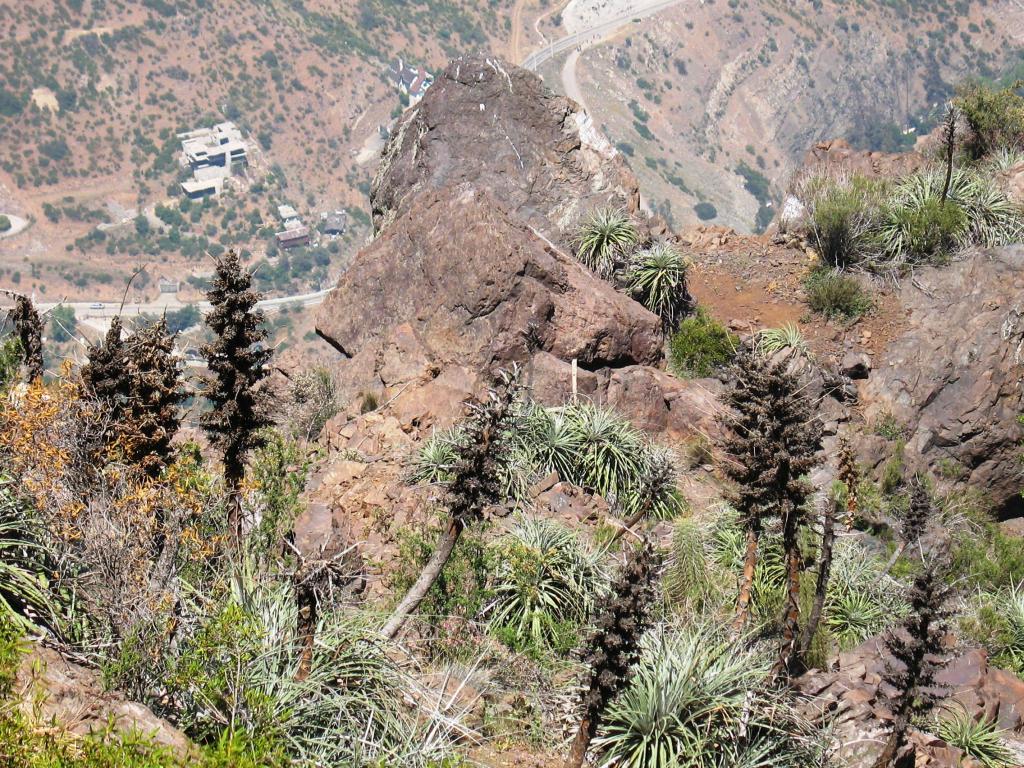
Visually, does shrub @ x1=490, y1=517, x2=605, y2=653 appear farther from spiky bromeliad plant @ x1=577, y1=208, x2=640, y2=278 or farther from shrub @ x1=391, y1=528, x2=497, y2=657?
spiky bromeliad plant @ x1=577, y1=208, x2=640, y2=278

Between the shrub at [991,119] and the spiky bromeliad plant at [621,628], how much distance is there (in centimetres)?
1925

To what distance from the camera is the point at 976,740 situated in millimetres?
11039

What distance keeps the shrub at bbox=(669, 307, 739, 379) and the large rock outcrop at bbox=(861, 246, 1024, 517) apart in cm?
256

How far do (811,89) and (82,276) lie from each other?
4095 inches

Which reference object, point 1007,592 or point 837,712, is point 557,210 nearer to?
point 1007,592

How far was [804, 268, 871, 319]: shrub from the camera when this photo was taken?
20188 millimetres

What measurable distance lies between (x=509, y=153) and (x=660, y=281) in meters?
4.14

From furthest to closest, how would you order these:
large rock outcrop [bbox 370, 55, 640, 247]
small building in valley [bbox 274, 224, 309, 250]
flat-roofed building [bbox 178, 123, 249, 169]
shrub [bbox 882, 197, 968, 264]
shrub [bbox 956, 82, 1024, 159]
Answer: flat-roofed building [bbox 178, 123, 249, 169], small building in valley [bbox 274, 224, 309, 250], shrub [bbox 956, 82, 1024, 159], large rock outcrop [bbox 370, 55, 640, 247], shrub [bbox 882, 197, 968, 264]

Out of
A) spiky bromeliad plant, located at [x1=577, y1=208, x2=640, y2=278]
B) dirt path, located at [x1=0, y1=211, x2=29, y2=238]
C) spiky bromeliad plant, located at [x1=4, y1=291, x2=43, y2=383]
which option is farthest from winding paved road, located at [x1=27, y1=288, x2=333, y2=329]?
spiky bromeliad plant, located at [x1=4, y1=291, x2=43, y2=383]

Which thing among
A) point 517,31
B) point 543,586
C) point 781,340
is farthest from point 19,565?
point 517,31

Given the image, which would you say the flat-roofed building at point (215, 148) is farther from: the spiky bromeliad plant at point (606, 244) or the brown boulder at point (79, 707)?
the brown boulder at point (79, 707)

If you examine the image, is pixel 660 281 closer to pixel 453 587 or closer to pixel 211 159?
pixel 453 587

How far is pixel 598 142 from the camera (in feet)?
70.9

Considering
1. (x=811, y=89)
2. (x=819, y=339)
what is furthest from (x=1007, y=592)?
(x=811, y=89)
